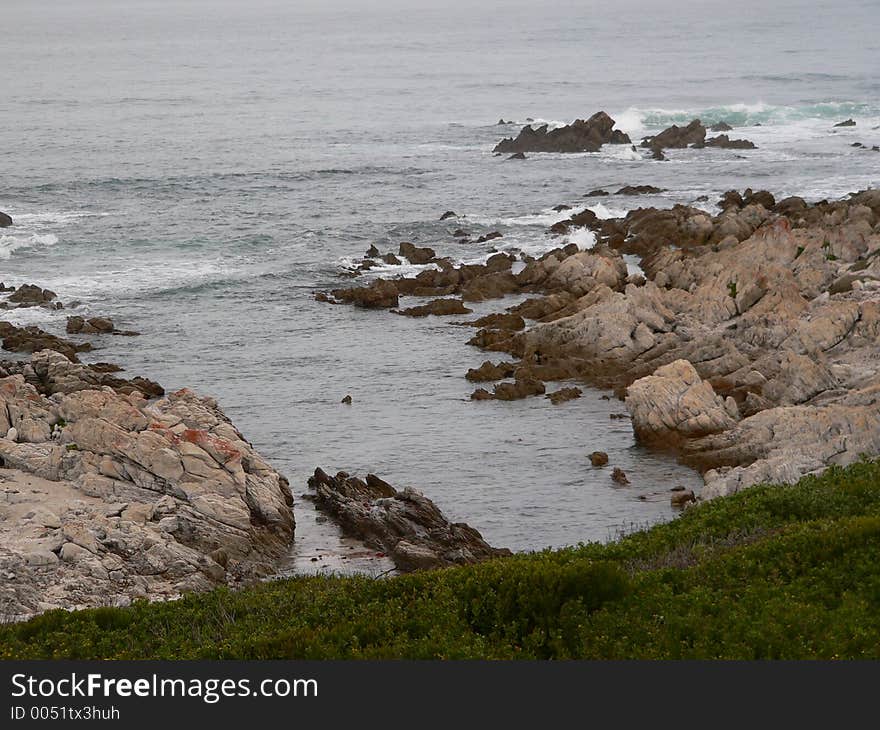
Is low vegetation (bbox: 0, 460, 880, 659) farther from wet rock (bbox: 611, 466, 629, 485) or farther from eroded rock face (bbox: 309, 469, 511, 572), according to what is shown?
wet rock (bbox: 611, 466, 629, 485)

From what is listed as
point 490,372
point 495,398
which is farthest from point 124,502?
point 490,372

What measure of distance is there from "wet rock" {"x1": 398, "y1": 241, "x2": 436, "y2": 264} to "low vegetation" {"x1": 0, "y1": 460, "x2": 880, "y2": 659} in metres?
39.0

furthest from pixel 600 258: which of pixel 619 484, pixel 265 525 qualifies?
pixel 265 525

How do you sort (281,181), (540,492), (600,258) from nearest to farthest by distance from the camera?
(540,492) → (600,258) → (281,181)

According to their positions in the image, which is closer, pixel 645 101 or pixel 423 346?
pixel 423 346

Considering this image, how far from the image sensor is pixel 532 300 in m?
50.7

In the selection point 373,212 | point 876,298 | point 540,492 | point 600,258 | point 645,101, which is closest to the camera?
point 540,492

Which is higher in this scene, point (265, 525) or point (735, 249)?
point (735, 249)

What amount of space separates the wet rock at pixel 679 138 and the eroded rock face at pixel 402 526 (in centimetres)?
6333

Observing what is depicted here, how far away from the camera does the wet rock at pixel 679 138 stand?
299 ft

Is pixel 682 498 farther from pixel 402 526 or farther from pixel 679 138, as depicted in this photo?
pixel 679 138

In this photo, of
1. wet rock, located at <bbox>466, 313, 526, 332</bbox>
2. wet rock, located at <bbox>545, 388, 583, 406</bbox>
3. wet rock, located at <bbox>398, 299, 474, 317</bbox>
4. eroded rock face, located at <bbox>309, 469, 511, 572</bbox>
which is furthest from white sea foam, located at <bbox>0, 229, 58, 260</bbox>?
eroded rock face, located at <bbox>309, 469, 511, 572</bbox>

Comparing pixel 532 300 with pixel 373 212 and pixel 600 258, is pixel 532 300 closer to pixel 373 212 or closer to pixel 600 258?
pixel 600 258

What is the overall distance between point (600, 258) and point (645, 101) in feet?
232
